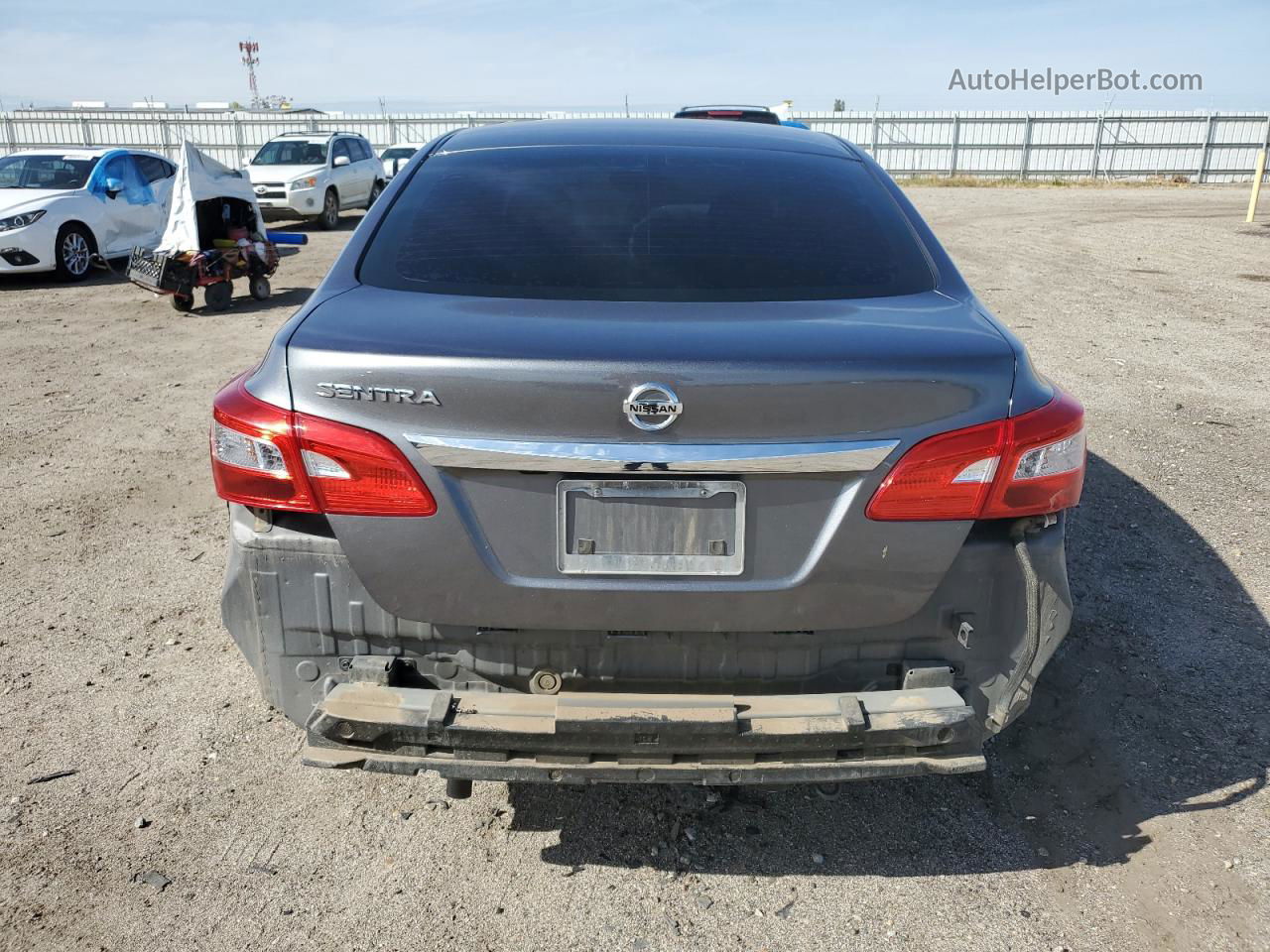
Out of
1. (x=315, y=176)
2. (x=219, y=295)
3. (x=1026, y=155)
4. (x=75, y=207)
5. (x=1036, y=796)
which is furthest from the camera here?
(x=1026, y=155)

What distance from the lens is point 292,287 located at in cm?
1238

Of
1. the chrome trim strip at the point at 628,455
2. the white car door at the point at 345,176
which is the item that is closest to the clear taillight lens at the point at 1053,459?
the chrome trim strip at the point at 628,455

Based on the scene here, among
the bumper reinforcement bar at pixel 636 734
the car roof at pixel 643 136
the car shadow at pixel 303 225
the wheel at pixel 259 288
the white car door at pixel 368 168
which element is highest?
the car roof at pixel 643 136

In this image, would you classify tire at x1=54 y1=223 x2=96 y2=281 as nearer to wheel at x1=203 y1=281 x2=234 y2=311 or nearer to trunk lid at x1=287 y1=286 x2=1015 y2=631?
wheel at x1=203 y1=281 x2=234 y2=311

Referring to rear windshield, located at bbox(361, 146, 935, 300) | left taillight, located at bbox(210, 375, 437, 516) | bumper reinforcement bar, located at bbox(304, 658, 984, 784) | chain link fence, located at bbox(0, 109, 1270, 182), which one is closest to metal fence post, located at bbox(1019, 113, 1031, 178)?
chain link fence, located at bbox(0, 109, 1270, 182)

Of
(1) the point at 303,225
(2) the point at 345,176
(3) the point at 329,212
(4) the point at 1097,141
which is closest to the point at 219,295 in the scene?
(3) the point at 329,212

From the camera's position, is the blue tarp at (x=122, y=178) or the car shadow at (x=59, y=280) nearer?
the car shadow at (x=59, y=280)

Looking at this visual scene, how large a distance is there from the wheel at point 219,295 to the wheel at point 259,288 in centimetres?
48

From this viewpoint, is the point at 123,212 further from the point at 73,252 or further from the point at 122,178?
the point at 73,252

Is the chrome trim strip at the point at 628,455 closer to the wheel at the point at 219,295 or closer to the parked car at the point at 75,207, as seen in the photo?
the wheel at the point at 219,295

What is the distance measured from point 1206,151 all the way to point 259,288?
34198 millimetres

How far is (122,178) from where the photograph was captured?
13016 millimetres

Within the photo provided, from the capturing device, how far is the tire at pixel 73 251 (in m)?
12.4

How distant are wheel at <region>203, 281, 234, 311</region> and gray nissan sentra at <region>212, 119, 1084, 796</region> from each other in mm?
8907
